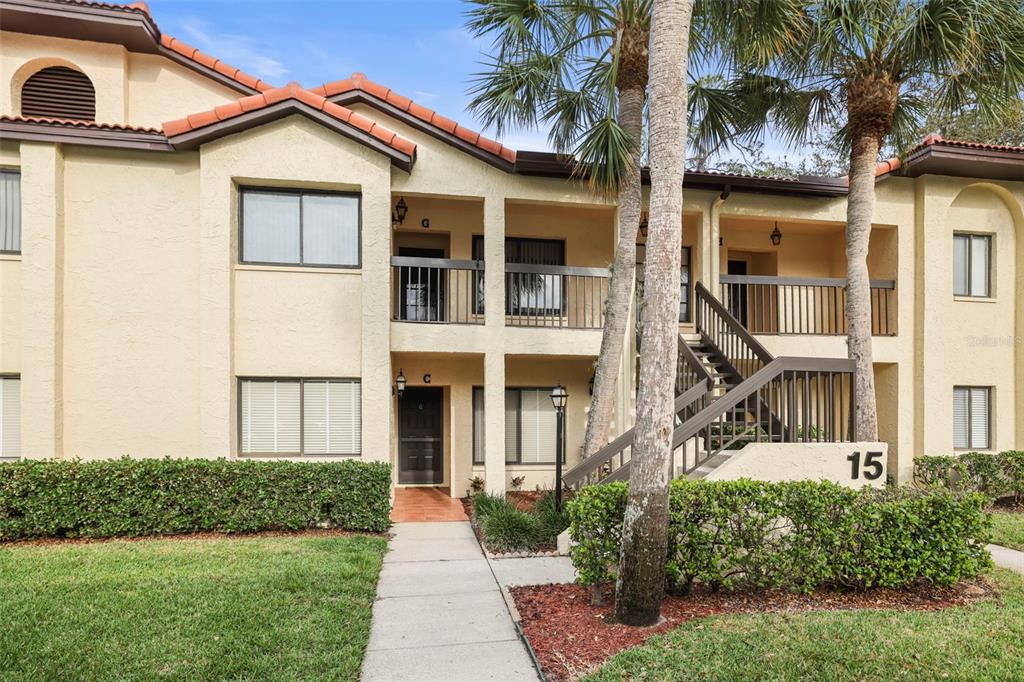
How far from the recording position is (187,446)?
9430 mm

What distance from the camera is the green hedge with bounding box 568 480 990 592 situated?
5.90 metres

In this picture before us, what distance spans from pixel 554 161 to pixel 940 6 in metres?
6.28

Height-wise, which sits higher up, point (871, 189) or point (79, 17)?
point (79, 17)

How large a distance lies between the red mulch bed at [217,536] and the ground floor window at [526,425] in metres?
4.25

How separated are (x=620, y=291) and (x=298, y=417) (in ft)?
19.3

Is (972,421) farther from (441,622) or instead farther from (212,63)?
(212,63)

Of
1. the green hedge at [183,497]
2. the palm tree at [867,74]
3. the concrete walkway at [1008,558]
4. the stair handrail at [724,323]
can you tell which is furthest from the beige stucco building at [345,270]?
the concrete walkway at [1008,558]

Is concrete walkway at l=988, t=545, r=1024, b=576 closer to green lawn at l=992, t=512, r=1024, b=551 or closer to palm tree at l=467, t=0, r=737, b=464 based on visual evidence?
green lawn at l=992, t=512, r=1024, b=551

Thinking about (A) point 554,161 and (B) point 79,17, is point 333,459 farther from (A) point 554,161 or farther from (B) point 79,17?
(B) point 79,17

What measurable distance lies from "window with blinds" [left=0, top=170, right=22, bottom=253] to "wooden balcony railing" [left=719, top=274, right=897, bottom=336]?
12608mm

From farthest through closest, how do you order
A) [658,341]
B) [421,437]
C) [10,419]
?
1. [421,437]
2. [10,419]
3. [658,341]

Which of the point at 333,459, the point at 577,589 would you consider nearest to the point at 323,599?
the point at 577,589

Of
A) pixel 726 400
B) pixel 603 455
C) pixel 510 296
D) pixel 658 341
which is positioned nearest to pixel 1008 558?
pixel 726 400

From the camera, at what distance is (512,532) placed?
8219 millimetres
